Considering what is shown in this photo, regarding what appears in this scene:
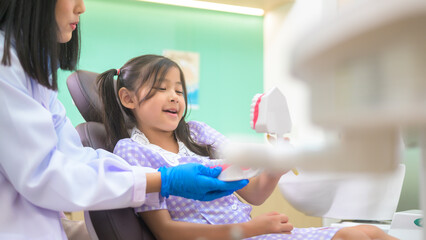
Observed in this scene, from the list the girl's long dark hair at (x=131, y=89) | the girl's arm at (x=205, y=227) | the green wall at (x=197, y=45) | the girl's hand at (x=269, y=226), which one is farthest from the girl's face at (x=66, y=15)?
the green wall at (x=197, y=45)

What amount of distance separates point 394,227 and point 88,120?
3.40ft

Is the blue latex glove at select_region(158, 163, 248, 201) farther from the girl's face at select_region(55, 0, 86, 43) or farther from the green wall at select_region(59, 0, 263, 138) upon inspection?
the green wall at select_region(59, 0, 263, 138)

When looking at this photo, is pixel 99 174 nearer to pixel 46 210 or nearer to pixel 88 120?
pixel 46 210

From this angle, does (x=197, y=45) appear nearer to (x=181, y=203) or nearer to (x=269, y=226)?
(x=181, y=203)

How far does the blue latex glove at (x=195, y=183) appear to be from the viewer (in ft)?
2.76

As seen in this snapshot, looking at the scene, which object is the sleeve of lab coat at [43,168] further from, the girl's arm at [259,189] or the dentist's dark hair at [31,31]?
the girl's arm at [259,189]

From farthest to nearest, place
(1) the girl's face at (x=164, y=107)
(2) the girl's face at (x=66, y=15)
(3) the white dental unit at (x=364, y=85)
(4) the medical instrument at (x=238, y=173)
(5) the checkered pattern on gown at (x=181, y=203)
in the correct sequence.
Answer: (1) the girl's face at (x=164, y=107) → (5) the checkered pattern on gown at (x=181, y=203) → (2) the girl's face at (x=66, y=15) → (4) the medical instrument at (x=238, y=173) → (3) the white dental unit at (x=364, y=85)

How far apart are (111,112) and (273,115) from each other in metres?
0.76

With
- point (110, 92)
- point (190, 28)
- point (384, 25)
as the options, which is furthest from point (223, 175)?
point (190, 28)

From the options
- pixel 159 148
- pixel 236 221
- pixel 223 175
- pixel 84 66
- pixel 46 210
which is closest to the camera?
pixel 223 175

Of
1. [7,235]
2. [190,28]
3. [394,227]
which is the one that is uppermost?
[190,28]

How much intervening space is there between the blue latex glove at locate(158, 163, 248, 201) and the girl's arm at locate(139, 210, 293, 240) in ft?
0.34

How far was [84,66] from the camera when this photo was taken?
2.90m

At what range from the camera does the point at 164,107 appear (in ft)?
3.99
